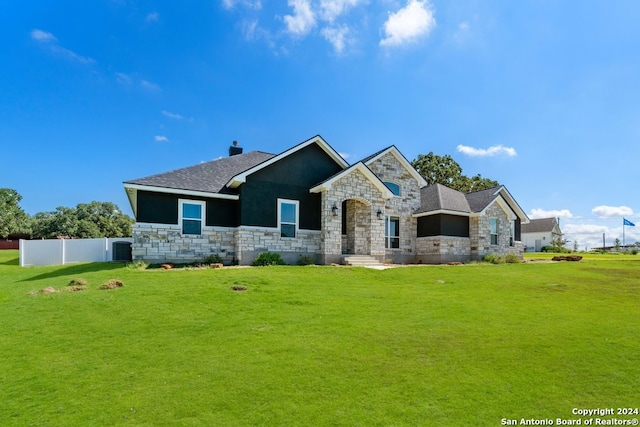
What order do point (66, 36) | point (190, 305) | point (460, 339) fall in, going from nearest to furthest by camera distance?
1. point (460, 339)
2. point (190, 305)
3. point (66, 36)

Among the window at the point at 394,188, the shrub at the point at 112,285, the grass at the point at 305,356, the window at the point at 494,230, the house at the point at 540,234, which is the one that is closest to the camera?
the grass at the point at 305,356

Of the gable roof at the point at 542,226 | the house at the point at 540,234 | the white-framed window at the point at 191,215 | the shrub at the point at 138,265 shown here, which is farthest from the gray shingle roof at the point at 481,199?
the gable roof at the point at 542,226

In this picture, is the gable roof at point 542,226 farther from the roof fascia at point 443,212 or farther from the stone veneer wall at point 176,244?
the stone veneer wall at point 176,244

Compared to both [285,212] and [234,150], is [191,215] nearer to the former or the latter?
[285,212]

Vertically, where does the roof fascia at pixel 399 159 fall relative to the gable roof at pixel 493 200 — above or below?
above

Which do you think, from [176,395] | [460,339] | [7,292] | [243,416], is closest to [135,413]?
[176,395]

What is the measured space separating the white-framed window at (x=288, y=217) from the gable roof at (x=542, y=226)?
54806 millimetres

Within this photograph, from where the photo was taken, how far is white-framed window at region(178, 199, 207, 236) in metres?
16.3

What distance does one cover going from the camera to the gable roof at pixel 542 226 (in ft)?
186

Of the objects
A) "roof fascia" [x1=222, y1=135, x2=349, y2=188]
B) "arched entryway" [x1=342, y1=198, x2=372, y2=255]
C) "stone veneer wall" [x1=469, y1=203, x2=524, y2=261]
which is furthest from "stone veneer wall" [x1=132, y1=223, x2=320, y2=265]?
"stone veneer wall" [x1=469, y1=203, x2=524, y2=261]

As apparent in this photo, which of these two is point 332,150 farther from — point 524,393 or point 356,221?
point 524,393

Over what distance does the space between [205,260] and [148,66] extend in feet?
34.2

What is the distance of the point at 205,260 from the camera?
1642cm

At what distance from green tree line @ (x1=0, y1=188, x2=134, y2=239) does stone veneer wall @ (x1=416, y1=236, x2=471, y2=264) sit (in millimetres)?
39545
